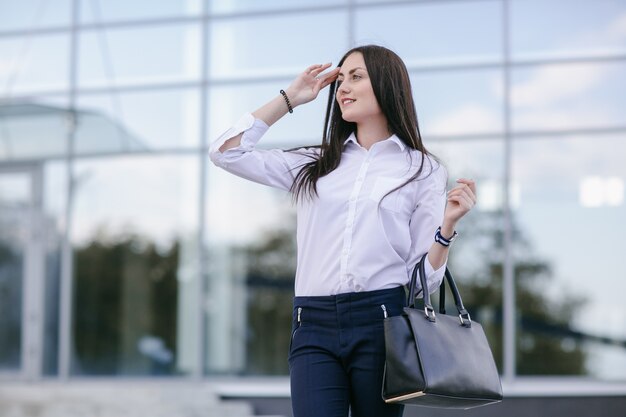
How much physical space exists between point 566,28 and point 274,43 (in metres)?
3.03

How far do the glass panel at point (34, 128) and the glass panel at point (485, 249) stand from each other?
4.45 meters

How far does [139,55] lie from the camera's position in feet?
35.8

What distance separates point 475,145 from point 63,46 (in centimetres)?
482

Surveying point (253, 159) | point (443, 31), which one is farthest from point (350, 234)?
point (443, 31)

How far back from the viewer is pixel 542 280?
31.1 ft

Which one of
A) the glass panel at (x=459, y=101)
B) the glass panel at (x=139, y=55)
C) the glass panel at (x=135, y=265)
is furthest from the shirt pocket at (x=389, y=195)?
the glass panel at (x=139, y=55)

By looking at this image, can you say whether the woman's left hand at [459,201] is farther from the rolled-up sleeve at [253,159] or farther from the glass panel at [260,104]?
the glass panel at [260,104]

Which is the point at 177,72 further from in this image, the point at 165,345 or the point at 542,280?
the point at 542,280

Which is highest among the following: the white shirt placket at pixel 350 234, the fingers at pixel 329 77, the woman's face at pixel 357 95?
the fingers at pixel 329 77

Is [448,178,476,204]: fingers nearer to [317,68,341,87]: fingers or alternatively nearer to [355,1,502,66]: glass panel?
[317,68,341,87]: fingers

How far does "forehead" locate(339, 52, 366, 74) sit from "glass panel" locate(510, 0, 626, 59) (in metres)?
7.49

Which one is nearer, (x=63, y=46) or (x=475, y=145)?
(x=475, y=145)

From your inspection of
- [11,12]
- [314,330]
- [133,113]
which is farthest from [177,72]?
[314,330]

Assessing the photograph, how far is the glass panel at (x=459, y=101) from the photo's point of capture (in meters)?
9.79
